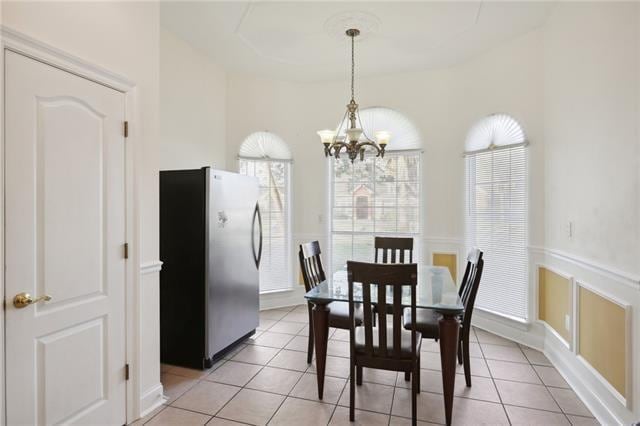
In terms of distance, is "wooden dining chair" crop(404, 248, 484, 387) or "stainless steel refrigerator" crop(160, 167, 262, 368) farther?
"stainless steel refrigerator" crop(160, 167, 262, 368)

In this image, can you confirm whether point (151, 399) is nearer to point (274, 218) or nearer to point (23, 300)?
point (23, 300)

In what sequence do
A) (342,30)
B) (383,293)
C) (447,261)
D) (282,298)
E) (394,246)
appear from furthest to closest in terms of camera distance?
(282,298)
(447,261)
(394,246)
(342,30)
(383,293)

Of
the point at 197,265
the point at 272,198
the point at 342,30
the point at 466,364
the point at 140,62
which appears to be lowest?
the point at 466,364

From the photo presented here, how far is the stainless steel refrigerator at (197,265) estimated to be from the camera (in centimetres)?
283

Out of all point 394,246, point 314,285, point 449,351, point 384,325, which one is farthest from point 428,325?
point 394,246

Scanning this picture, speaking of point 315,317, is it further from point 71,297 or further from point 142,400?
point 71,297

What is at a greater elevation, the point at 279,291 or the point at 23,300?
the point at 23,300

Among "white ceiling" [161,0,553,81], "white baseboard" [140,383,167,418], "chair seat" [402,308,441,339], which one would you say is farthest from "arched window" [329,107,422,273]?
"white baseboard" [140,383,167,418]

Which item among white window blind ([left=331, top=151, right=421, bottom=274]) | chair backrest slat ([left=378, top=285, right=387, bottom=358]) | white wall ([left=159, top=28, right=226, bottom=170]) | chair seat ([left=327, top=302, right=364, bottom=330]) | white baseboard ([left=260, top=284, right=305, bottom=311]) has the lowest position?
white baseboard ([left=260, top=284, right=305, bottom=311])

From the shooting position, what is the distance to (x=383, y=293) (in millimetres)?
2055

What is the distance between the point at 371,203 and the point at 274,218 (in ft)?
4.16

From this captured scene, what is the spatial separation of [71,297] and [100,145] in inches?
32.8

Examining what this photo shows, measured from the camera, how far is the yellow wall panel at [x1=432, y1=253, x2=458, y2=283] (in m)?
4.09

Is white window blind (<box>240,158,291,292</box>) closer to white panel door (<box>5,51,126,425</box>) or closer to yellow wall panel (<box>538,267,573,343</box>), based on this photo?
white panel door (<box>5,51,126,425</box>)
